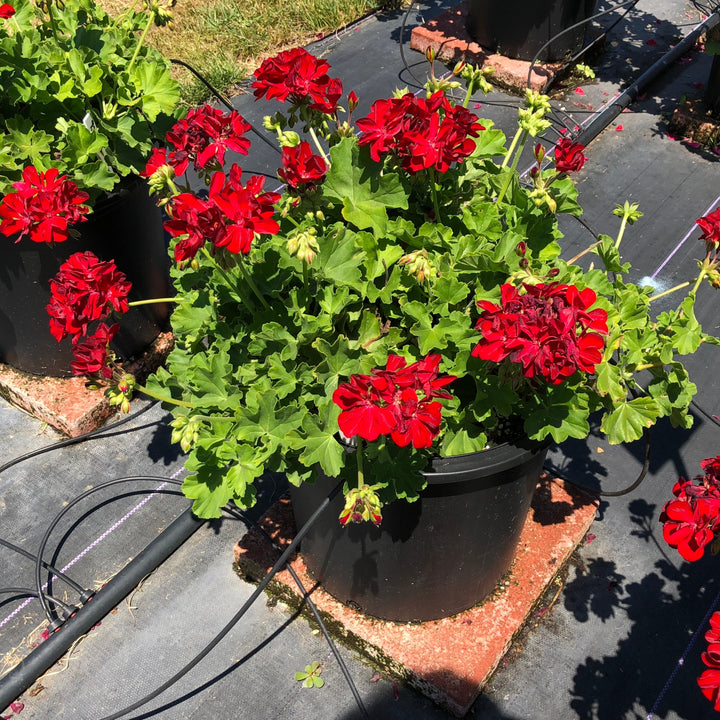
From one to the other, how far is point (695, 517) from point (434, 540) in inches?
24.0

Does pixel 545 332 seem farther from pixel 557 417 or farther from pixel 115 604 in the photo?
pixel 115 604

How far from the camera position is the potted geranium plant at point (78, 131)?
2.40 meters

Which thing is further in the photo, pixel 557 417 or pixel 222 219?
pixel 557 417

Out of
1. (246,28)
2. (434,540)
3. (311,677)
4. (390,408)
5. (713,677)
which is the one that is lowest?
(311,677)

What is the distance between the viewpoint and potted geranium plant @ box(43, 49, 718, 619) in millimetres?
1542

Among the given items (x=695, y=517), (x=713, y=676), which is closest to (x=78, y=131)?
(x=695, y=517)

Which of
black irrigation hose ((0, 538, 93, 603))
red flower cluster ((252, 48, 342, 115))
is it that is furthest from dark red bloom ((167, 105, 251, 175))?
black irrigation hose ((0, 538, 93, 603))

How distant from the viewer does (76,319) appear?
5.46 feet

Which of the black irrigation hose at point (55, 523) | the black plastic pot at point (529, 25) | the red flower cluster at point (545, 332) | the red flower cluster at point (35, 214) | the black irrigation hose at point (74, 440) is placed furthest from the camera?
the black plastic pot at point (529, 25)

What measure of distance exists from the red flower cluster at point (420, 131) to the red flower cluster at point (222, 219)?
0.28m

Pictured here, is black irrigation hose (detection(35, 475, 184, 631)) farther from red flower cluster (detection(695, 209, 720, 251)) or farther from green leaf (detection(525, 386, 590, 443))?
red flower cluster (detection(695, 209, 720, 251))

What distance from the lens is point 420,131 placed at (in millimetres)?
1537

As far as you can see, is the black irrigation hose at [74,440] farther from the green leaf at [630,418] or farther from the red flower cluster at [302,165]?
the green leaf at [630,418]

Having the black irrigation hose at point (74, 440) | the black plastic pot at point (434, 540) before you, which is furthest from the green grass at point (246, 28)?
the black plastic pot at point (434, 540)
